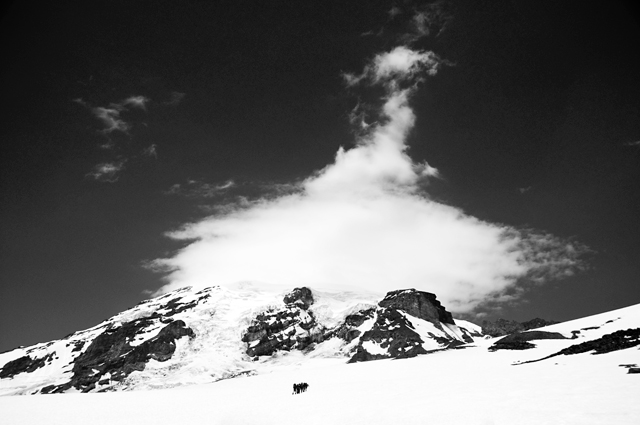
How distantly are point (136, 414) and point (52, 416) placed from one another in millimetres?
8747

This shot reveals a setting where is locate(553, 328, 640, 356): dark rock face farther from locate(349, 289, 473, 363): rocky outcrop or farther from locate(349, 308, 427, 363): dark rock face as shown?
locate(349, 308, 427, 363): dark rock face

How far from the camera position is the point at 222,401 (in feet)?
122

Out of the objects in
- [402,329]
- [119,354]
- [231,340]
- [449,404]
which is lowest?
[449,404]

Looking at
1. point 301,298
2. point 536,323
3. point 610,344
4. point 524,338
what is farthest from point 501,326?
point 610,344

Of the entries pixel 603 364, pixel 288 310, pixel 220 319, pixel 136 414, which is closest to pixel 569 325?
pixel 603 364

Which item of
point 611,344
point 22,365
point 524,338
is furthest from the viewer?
point 22,365

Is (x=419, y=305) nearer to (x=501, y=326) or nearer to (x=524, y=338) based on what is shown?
(x=501, y=326)

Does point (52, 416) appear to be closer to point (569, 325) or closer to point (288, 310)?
point (569, 325)

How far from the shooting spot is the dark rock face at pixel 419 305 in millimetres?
132000

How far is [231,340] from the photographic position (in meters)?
132

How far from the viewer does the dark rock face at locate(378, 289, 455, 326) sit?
5197 inches

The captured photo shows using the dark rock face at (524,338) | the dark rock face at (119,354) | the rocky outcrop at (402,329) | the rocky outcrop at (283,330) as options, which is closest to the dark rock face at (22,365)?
the dark rock face at (119,354)

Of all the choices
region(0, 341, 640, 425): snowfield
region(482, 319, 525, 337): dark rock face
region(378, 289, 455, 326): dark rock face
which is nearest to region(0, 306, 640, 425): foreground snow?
region(0, 341, 640, 425): snowfield

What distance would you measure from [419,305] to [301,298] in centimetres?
4945
